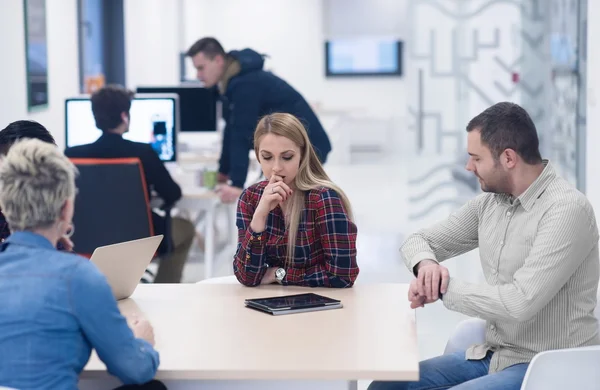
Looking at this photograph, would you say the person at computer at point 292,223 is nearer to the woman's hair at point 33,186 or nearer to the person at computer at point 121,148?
the woman's hair at point 33,186

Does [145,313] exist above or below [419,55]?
below

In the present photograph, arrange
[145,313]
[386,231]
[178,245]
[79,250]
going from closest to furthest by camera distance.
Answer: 1. [145,313]
2. [79,250]
3. [178,245]
4. [386,231]

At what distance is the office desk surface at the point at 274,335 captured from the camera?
76.4 inches

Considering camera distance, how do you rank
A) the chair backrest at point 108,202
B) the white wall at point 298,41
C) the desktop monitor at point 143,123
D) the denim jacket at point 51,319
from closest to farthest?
the denim jacket at point 51,319
the chair backrest at point 108,202
the desktop monitor at point 143,123
the white wall at point 298,41

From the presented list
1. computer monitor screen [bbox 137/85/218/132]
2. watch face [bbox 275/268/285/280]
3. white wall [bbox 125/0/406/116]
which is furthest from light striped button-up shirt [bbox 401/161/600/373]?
white wall [bbox 125/0/406/116]

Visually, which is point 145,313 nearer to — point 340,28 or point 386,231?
point 386,231

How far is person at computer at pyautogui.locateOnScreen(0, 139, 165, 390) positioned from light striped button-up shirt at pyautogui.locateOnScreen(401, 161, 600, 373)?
95 centimetres

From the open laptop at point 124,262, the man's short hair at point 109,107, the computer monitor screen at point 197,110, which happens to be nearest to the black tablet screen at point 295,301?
the open laptop at point 124,262

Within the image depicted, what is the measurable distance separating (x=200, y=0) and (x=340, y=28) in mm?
2141

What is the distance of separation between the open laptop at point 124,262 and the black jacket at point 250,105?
2582 millimetres

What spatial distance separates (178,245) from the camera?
5320mm

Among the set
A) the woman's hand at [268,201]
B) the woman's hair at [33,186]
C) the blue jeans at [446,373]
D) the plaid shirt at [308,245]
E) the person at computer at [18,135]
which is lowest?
the blue jeans at [446,373]

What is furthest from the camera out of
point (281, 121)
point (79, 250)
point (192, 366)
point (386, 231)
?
point (386, 231)

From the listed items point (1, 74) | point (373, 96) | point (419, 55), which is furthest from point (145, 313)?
point (373, 96)
